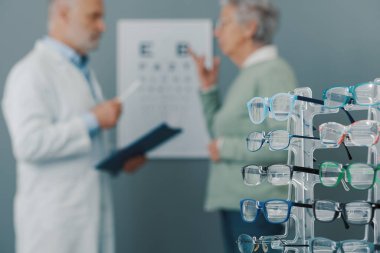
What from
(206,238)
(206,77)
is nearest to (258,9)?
(206,77)

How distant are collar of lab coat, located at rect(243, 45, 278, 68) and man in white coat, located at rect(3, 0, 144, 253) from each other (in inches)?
20.0

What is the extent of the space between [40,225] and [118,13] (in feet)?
4.24

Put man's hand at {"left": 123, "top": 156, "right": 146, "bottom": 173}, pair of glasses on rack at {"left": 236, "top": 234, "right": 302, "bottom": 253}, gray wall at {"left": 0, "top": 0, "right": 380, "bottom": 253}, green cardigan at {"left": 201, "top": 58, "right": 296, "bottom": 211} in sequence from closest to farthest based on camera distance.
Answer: pair of glasses on rack at {"left": 236, "top": 234, "right": 302, "bottom": 253}
green cardigan at {"left": 201, "top": 58, "right": 296, "bottom": 211}
man's hand at {"left": 123, "top": 156, "right": 146, "bottom": 173}
gray wall at {"left": 0, "top": 0, "right": 380, "bottom": 253}

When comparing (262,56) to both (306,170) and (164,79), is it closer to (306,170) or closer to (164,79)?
(164,79)

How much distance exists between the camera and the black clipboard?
2.08 meters

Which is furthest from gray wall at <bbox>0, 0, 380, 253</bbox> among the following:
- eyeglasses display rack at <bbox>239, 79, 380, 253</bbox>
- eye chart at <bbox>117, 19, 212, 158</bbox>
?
eyeglasses display rack at <bbox>239, 79, 380, 253</bbox>

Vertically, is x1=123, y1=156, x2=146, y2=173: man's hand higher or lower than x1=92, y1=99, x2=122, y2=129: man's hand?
lower

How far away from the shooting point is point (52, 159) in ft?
6.87

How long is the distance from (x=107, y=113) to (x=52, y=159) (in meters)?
0.25

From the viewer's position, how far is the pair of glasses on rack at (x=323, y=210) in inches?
31.0

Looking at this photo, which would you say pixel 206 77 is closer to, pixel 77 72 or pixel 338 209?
pixel 77 72

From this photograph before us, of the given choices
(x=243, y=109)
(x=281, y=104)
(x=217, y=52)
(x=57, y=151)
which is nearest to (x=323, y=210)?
(x=281, y=104)

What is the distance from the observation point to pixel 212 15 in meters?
2.98

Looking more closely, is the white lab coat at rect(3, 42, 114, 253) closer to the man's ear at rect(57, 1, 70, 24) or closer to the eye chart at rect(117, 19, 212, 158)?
the man's ear at rect(57, 1, 70, 24)
